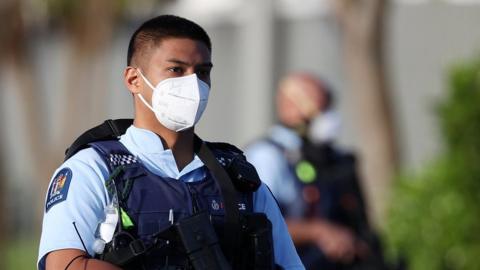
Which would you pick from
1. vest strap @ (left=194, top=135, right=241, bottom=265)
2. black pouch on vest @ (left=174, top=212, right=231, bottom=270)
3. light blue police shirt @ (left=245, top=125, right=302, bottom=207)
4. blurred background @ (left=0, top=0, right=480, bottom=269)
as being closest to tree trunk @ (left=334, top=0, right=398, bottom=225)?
blurred background @ (left=0, top=0, right=480, bottom=269)

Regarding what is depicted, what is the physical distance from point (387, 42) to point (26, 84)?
6455 mm

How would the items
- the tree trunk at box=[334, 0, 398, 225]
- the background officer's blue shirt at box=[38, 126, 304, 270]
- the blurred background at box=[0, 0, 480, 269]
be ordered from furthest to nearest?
the tree trunk at box=[334, 0, 398, 225]
the blurred background at box=[0, 0, 480, 269]
the background officer's blue shirt at box=[38, 126, 304, 270]

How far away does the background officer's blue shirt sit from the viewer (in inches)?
147

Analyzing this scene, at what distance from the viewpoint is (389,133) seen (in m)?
13.1

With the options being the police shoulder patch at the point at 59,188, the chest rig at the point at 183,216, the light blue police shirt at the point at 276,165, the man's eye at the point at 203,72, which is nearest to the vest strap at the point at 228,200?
the chest rig at the point at 183,216

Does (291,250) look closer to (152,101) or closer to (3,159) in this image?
(152,101)

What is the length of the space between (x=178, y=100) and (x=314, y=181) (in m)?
3.27

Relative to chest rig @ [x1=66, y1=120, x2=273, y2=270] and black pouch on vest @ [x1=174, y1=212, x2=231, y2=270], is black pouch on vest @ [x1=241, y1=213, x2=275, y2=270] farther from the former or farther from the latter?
black pouch on vest @ [x1=174, y1=212, x2=231, y2=270]

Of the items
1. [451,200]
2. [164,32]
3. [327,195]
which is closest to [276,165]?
[327,195]

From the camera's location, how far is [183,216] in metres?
3.87

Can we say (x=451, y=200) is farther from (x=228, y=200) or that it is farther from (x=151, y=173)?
(x=151, y=173)

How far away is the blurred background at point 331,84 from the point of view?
11.0 metres

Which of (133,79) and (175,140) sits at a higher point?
(133,79)

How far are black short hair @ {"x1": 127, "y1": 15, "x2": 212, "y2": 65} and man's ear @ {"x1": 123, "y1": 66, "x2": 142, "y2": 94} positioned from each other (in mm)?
46
